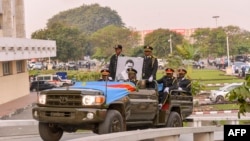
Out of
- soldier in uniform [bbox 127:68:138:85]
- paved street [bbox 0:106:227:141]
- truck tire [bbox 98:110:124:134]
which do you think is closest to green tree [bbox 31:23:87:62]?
paved street [bbox 0:106:227:141]

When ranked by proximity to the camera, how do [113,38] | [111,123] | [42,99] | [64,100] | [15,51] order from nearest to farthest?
[64,100] → [111,123] → [42,99] → [15,51] → [113,38]

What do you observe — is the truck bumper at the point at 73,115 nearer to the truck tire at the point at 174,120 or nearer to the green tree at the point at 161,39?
the truck tire at the point at 174,120

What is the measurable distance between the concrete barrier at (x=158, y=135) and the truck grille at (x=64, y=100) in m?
1.57

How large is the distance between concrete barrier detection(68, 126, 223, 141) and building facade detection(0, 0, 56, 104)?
24.6 m

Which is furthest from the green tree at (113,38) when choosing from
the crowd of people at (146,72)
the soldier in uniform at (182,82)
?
the crowd of people at (146,72)

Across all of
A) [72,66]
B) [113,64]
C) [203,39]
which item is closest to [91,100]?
[113,64]

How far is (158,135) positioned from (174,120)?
3.80 metres

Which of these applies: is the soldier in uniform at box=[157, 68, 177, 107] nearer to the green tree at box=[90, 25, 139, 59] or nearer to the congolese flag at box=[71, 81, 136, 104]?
the congolese flag at box=[71, 81, 136, 104]

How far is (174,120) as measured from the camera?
1214 cm

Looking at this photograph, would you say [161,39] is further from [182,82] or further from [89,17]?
[182,82]

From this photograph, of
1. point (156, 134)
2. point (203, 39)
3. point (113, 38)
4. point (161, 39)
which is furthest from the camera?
point (113, 38)

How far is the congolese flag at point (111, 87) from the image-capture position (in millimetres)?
9547

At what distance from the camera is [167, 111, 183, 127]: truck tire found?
12.0 metres

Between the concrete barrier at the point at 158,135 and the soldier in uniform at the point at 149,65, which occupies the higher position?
the soldier in uniform at the point at 149,65
